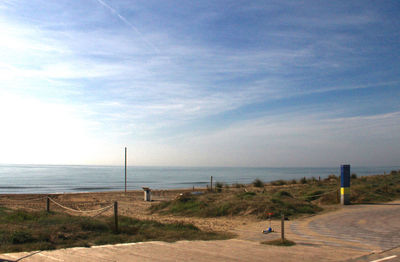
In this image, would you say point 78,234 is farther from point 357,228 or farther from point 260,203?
point 260,203

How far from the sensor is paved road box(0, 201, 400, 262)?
7266mm

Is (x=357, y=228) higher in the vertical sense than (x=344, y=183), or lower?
lower

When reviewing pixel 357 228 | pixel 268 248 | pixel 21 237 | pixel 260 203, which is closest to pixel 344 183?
pixel 260 203

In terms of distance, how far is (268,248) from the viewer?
840cm

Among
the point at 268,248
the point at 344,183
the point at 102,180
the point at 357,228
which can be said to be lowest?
the point at 102,180

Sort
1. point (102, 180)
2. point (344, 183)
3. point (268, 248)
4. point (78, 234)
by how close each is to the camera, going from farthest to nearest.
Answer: point (102, 180) < point (344, 183) < point (78, 234) < point (268, 248)

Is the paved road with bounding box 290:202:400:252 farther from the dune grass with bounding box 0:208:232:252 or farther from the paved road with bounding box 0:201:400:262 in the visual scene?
the dune grass with bounding box 0:208:232:252

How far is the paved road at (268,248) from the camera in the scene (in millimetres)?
7266

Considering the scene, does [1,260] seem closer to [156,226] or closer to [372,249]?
[156,226]

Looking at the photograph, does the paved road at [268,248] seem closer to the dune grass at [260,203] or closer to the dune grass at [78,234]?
the dune grass at [78,234]

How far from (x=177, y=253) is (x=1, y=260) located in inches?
134

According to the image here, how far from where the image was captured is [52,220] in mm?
11430

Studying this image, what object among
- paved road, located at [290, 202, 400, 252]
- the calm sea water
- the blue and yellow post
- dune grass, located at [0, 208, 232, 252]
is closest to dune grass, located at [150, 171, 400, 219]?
the blue and yellow post

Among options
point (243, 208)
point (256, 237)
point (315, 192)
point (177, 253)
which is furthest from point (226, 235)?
point (315, 192)
